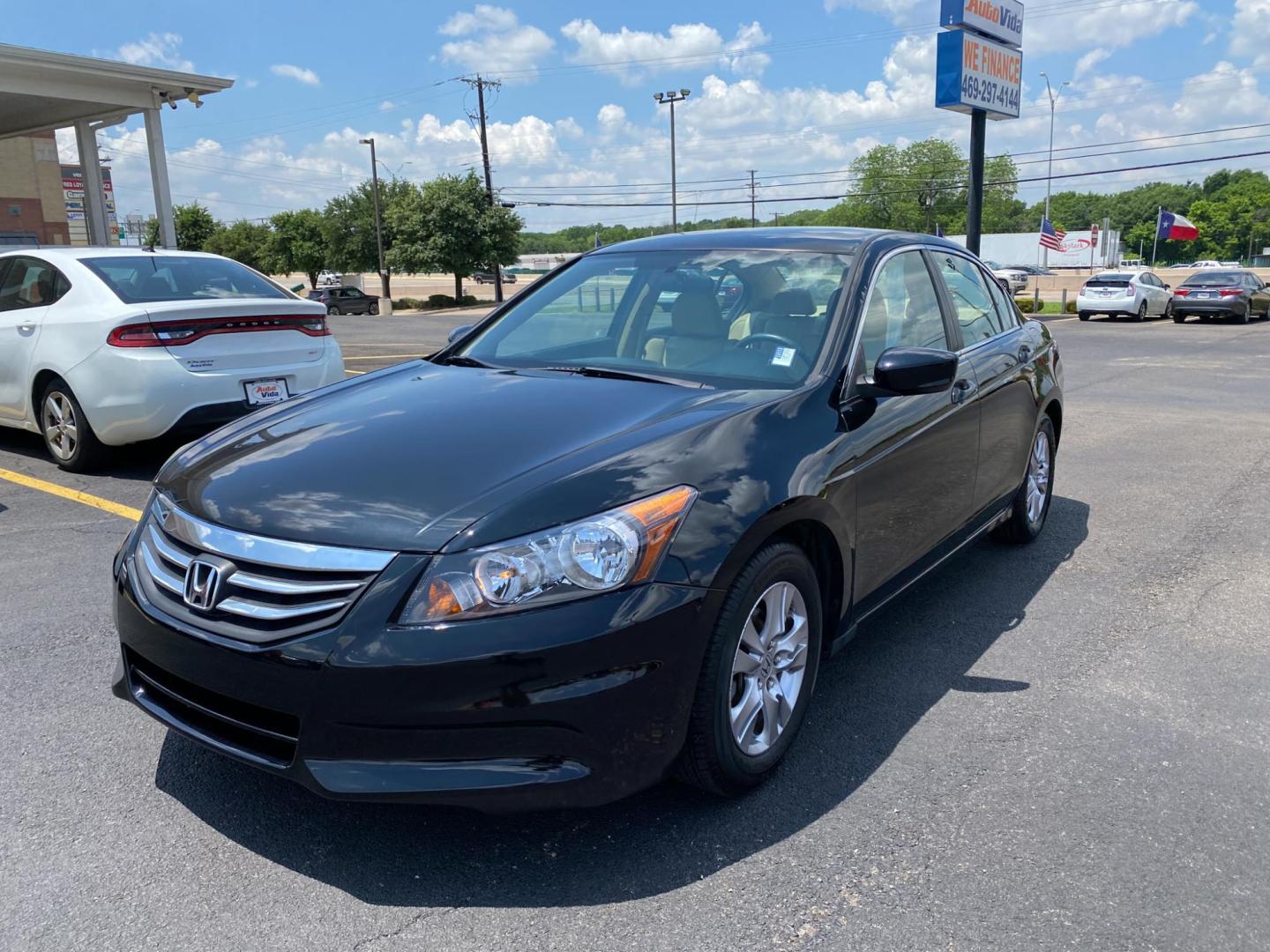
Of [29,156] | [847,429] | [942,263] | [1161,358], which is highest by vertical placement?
[29,156]

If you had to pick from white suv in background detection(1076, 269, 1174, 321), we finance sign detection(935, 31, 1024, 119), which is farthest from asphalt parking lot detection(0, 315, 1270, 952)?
white suv in background detection(1076, 269, 1174, 321)

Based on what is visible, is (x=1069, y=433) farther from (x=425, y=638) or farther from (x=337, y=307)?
(x=337, y=307)

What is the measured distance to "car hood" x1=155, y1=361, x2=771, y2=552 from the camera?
246 centimetres

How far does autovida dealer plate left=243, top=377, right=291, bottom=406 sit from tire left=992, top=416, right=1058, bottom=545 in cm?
458

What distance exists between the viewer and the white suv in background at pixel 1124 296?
28.2 m

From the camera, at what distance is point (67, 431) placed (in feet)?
22.4

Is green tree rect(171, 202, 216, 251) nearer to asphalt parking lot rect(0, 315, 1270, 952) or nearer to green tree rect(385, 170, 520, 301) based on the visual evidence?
green tree rect(385, 170, 520, 301)

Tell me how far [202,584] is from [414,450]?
0.64 m

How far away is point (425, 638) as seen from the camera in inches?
89.0

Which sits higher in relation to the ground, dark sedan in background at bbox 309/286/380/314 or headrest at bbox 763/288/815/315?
headrest at bbox 763/288/815/315

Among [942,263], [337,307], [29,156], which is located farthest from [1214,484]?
[29,156]

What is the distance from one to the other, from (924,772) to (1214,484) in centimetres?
519

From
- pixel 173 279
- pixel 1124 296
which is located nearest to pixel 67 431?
pixel 173 279

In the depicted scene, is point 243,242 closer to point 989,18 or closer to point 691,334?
point 989,18
